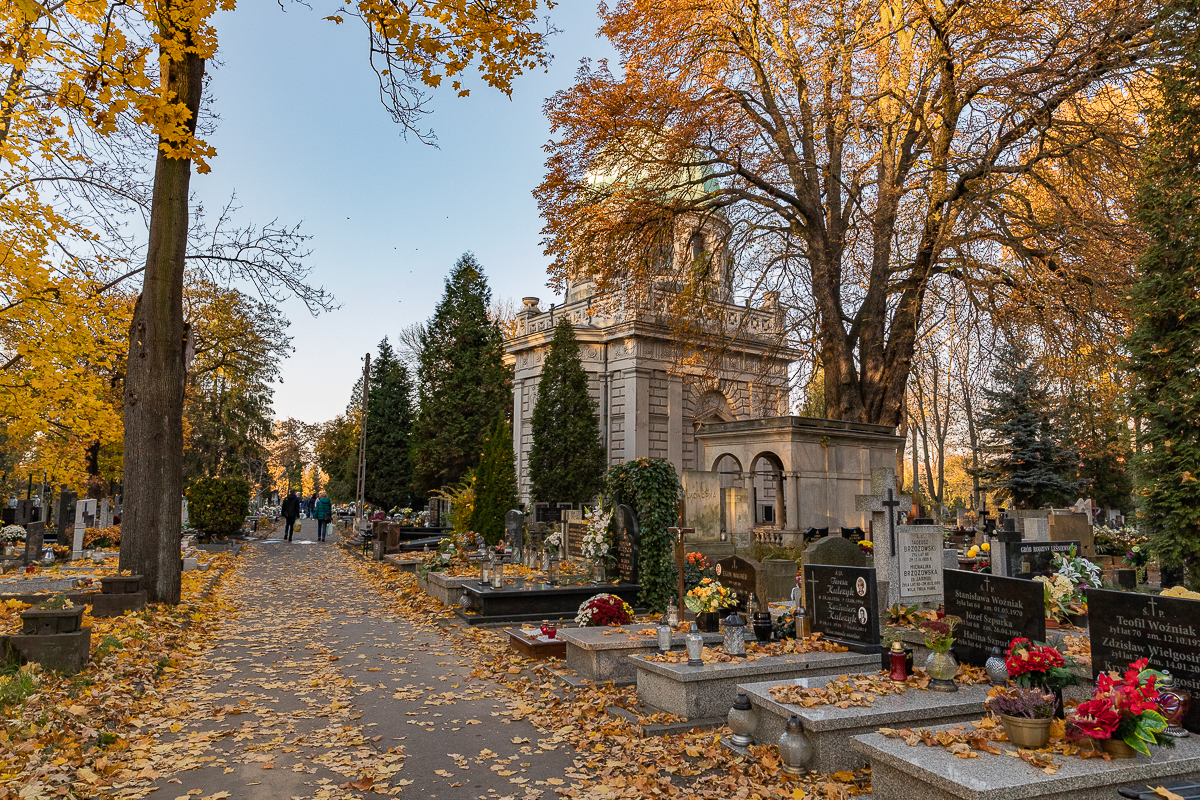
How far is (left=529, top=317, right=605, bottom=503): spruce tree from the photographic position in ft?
97.3

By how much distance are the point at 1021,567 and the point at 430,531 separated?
21.5m

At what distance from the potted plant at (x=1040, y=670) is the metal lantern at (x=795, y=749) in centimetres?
147

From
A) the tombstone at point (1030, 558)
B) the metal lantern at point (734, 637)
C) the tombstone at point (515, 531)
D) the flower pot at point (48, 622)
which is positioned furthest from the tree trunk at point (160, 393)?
the tombstone at point (1030, 558)

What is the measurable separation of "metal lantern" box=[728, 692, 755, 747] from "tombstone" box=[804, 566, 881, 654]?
1.67 meters

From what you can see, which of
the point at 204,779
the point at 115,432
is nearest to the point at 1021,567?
the point at 204,779

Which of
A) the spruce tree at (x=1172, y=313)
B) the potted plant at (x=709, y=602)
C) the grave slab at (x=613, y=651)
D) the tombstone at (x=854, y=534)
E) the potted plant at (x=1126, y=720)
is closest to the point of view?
the potted plant at (x=1126, y=720)

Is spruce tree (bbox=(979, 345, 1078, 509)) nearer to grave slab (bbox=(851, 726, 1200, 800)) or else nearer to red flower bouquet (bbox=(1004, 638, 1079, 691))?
red flower bouquet (bbox=(1004, 638, 1079, 691))

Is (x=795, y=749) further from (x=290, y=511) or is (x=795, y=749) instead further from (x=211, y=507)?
(x=290, y=511)

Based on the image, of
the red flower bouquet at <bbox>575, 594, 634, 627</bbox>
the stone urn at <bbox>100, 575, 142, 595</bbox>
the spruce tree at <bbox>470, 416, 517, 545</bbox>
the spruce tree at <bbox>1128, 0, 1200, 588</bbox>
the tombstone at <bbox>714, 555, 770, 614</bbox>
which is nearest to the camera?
the tombstone at <bbox>714, 555, 770, 614</bbox>

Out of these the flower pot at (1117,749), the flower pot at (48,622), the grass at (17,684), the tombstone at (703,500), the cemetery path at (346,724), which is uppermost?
the tombstone at (703,500)

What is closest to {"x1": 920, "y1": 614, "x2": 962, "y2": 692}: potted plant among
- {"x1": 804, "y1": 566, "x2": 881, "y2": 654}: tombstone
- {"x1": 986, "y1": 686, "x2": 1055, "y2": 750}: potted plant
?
{"x1": 804, "y1": 566, "x2": 881, "y2": 654}: tombstone

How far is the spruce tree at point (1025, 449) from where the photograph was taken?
91.1ft

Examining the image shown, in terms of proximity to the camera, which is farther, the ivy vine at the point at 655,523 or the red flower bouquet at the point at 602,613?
the ivy vine at the point at 655,523

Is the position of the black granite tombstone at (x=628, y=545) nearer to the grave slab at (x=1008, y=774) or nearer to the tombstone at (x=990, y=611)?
the tombstone at (x=990, y=611)
